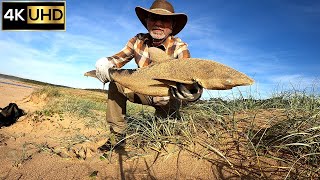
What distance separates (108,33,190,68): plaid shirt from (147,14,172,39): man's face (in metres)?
0.14

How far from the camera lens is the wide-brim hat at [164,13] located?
15.2 ft

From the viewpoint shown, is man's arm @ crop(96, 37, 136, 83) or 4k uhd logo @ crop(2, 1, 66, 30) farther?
4k uhd logo @ crop(2, 1, 66, 30)

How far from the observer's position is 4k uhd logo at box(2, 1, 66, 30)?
356 inches

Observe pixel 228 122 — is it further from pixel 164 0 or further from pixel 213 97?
pixel 164 0

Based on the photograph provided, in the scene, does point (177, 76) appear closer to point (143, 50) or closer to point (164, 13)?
point (164, 13)

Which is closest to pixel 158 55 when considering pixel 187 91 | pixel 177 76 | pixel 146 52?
pixel 177 76

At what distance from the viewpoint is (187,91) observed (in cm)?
334

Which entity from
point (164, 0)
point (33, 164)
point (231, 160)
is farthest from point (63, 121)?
point (231, 160)

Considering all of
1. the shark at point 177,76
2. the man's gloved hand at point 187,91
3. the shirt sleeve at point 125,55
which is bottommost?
the man's gloved hand at point 187,91

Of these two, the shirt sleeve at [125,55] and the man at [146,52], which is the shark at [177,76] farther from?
the shirt sleeve at [125,55]

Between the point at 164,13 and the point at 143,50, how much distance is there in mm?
714

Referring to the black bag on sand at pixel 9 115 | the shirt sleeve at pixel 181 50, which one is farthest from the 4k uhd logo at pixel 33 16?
the shirt sleeve at pixel 181 50

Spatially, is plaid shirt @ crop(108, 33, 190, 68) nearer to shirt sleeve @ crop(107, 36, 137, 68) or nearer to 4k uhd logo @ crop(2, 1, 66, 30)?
shirt sleeve @ crop(107, 36, 137, 68)

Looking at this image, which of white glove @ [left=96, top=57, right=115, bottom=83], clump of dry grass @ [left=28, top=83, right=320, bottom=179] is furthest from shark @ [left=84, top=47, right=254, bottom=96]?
clump of dry grass @ [left=28, top=83, right=320, bottom=179]
